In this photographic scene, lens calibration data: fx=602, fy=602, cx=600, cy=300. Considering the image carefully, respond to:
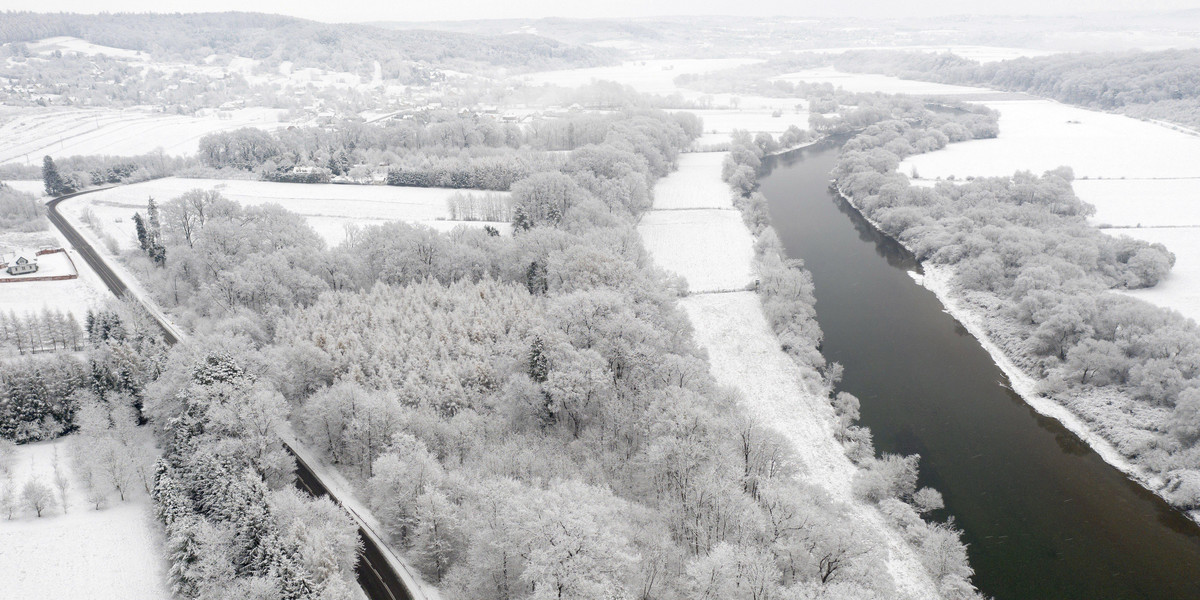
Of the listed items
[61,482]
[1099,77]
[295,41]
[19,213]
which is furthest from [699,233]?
[295,41]

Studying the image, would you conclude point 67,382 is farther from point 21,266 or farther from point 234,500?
point 21,266

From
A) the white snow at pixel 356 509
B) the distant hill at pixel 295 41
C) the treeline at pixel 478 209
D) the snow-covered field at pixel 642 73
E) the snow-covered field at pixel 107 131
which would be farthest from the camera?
the distant hill at pixel 295 41

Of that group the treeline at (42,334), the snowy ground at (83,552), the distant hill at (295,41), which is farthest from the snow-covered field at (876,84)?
the snowy ground at (83,552)

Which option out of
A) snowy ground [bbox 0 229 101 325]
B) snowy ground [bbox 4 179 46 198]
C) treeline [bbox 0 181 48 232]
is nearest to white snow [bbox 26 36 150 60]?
snowy ground [bbox 4 179 46 198]

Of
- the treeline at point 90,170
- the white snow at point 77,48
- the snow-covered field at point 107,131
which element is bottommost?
the treeline at point 90,170

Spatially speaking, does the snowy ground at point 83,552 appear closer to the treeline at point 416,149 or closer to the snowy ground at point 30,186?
the treeline at point 416,149

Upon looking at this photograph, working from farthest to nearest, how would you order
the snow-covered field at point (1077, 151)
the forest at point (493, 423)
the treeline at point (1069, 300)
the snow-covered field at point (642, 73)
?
the snow-covered field at point (642, 73) < the snow-covered field at point (1077, 151) < the treeline at point (1069, 300) < the forest at point (493, 423)

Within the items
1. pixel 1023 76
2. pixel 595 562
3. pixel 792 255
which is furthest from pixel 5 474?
pixel 1023 76
